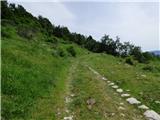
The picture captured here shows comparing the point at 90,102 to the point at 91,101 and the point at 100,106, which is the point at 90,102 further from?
the point at 100,106

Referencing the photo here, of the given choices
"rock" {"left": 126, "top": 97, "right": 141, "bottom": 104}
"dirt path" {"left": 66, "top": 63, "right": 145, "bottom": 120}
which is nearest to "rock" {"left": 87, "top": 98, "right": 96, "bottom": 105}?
"dirt path" {"left": 66, "top": 63, "right": 145, "bottom": 120}

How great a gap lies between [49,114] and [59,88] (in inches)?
218

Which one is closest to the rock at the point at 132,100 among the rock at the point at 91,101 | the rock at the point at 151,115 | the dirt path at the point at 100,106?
the dirt path at the point at 100,106

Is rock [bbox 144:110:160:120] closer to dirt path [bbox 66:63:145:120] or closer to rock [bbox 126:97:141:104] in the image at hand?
dirt path [bbox 66:63:145:120]

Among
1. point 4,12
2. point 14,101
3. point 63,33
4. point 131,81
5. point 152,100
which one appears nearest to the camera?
point 14,101

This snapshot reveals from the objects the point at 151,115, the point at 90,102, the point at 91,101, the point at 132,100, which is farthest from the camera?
the point at 132,100

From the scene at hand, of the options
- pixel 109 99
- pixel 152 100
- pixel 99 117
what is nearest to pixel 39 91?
pixel 109 99

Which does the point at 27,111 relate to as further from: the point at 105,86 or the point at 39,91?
the point at 105,86

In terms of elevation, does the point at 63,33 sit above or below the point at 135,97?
above

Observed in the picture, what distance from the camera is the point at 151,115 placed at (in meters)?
11.5

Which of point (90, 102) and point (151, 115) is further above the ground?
point (90, 102)

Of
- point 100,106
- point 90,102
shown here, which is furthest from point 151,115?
point 90,102

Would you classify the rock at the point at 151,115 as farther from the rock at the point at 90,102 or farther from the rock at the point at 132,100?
the rock at the point at 90,102

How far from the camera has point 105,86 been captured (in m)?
17.7
